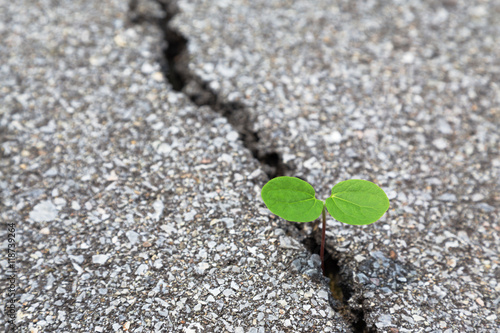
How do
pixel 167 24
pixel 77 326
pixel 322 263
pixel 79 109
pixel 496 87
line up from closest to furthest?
pixel 77 326
pixel 322 263
pixel 79 109
pixel 496 87
pixel 167 24

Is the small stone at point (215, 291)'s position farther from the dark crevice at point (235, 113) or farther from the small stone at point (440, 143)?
the small stone at point (440, 143)

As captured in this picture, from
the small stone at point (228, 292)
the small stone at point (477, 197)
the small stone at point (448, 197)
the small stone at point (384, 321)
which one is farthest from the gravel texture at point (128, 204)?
the small stone at point (477, 197)

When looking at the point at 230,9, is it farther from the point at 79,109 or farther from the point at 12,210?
the point at 12,210

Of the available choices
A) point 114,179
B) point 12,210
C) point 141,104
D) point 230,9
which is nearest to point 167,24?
point 230,9

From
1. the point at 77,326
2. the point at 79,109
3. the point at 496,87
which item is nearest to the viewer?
the point at 77,326

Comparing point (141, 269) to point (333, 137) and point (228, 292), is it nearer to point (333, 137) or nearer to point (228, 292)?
point (228, 292)

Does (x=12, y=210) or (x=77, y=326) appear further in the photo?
(x=12, y=210)

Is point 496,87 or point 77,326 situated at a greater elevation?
point 496,87
